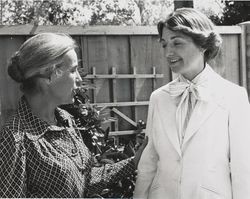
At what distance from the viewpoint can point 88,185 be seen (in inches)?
90.5

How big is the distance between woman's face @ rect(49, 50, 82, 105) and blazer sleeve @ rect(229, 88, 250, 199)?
0.83 meters

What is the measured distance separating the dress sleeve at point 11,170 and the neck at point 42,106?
243 millimetres

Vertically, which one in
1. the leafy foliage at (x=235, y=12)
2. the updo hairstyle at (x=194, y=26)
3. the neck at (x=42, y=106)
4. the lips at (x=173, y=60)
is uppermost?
the leafy foliage at (x=235, y=12)

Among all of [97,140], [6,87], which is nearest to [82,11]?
[6,87]

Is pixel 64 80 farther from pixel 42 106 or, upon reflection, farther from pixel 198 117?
pixel 198 117

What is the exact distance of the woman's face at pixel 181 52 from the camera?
2281 mm

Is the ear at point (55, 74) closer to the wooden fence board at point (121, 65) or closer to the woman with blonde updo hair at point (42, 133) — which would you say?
the woman with blonde updo hair at point (42, 133)

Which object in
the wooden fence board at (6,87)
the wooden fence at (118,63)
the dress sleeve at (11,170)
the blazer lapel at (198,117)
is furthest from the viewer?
the wooden fence at (118,63)

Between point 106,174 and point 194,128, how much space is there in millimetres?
583

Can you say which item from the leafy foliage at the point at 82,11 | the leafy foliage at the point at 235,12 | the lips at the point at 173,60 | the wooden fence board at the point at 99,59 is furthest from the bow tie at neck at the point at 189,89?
the leafy foliage at the point at 235,12

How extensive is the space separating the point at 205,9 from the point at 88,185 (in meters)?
9.51

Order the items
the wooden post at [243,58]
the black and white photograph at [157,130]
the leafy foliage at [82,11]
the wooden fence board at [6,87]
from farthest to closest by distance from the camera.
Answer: the leafy foliage at [82,11]
the wooden post at [243,58]
the wooden fence board at [6,87]
the black and white photograph at [157,130]

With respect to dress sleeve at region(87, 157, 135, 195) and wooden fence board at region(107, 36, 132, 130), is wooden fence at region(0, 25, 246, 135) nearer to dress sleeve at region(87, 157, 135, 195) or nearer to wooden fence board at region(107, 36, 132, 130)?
wooden fence board at region(107, 36, 132, 130)

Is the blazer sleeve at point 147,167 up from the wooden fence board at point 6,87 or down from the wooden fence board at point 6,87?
down
